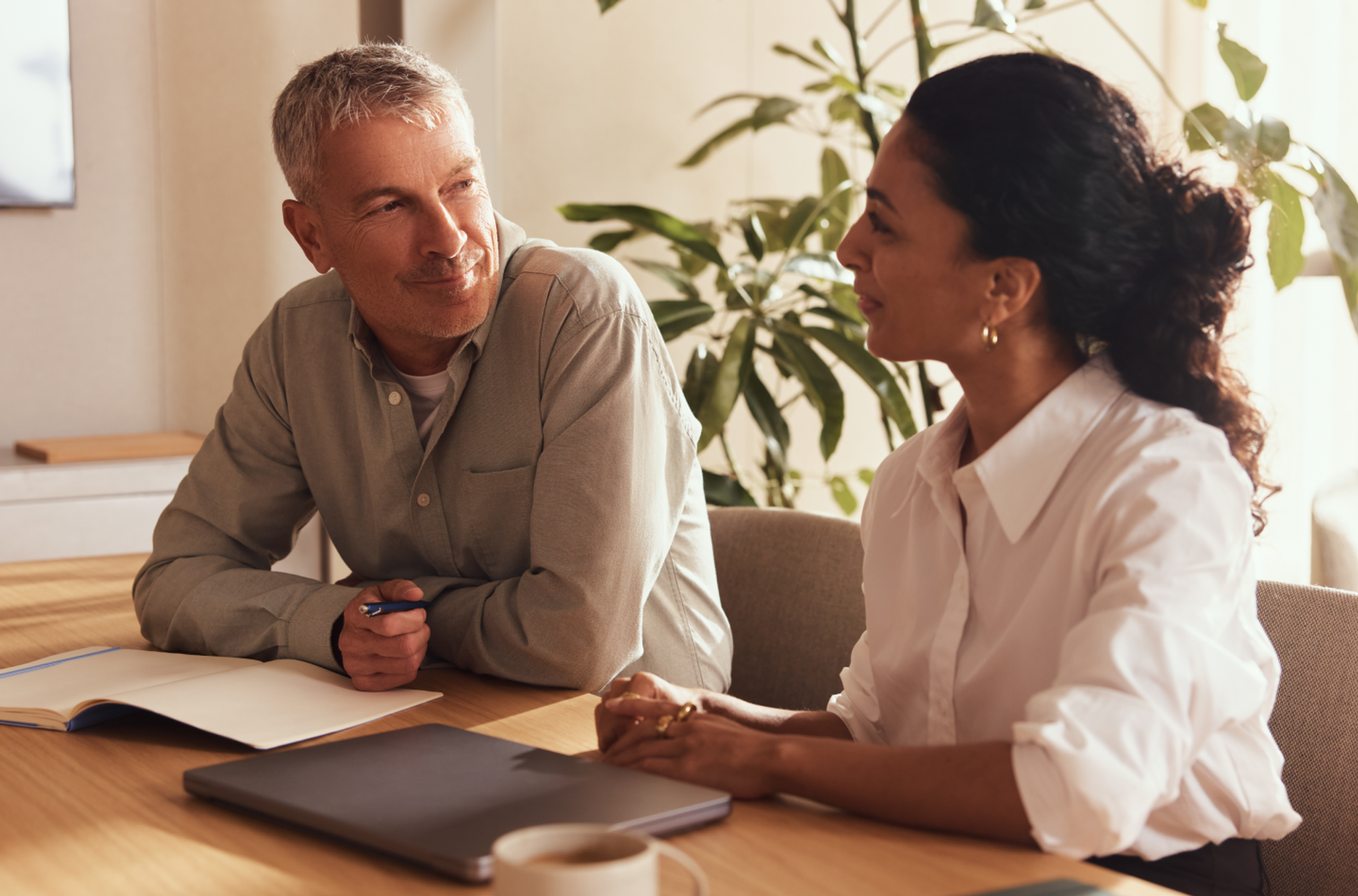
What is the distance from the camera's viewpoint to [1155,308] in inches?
44.8

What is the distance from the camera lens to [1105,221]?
112cm

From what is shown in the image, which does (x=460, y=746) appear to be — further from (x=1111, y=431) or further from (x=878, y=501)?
(x=1111, y=431)

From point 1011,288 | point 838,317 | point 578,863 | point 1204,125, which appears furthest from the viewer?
point 838,317

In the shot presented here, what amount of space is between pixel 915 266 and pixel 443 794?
0.65 meters

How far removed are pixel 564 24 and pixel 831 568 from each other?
2.29 metres

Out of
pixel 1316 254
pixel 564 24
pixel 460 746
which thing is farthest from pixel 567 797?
pixel 1316 254

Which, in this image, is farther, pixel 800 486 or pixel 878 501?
pixel 800 486

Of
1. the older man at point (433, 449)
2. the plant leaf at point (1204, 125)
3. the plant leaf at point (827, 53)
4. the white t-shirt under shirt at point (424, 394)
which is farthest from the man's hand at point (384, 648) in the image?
the plant leaf at point (827, 53)

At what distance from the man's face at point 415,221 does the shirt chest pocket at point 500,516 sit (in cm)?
19

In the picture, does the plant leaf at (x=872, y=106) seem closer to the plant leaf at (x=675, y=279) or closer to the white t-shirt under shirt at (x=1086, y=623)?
the plant leaf at (x=675, y=279)

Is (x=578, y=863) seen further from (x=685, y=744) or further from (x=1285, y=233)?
(x=1285, y=233)

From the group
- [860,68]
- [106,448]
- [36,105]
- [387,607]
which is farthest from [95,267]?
[387,607]

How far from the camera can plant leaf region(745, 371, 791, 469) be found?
110 inches

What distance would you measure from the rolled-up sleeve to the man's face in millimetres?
873
